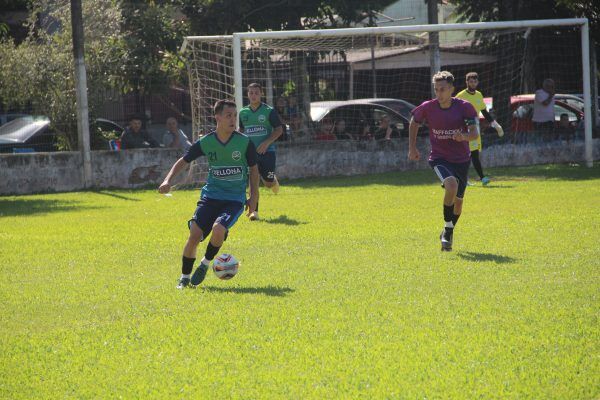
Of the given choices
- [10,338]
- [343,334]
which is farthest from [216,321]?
[10,338]

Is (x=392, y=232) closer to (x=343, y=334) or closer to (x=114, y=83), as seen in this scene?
(x=343, y=334)

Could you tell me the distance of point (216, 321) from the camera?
7430 millimetres

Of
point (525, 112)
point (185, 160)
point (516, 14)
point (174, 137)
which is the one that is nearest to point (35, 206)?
point (174, 137)

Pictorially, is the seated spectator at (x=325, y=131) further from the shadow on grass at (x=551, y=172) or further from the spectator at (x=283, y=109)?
the shadow on grass at (x=551, y=172)

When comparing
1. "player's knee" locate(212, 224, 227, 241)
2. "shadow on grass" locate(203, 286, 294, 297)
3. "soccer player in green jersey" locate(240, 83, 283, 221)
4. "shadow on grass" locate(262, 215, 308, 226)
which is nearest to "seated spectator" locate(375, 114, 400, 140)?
"soccer player in green jersey" locate(240, 83, 283, 221)

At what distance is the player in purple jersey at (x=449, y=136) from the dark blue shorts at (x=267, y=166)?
3.79 metres

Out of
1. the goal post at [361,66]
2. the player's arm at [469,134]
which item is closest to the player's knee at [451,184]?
the player's arm at [469,134]

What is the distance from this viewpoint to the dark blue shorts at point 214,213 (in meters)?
9.14

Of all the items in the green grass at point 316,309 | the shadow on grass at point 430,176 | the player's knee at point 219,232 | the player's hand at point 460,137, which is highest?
the player's hand at point 460,137

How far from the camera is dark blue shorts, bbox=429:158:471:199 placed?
36.3 ft

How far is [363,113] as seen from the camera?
2266 centimetres

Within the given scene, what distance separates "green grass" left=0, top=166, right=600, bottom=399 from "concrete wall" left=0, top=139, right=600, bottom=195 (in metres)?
5.79

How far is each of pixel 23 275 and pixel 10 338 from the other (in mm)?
2823

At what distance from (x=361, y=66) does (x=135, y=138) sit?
784cm
